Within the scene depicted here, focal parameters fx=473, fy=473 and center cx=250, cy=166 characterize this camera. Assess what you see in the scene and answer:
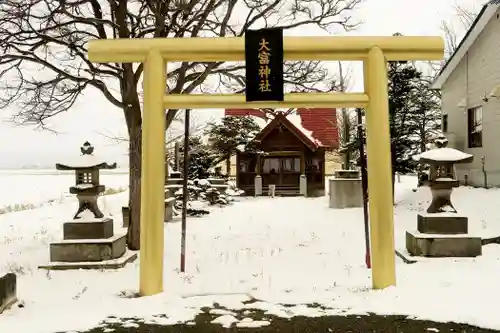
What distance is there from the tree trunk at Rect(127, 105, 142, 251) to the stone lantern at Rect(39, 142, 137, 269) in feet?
2.72

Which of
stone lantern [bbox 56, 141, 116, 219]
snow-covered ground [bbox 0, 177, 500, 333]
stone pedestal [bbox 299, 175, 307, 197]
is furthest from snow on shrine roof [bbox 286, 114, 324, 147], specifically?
stone lantern [bbox 56, 141, 116, 219]

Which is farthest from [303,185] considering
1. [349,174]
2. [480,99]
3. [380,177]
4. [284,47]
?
[284,47]

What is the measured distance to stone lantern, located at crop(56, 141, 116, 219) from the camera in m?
9.53

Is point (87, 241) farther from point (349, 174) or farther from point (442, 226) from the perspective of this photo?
point (349, 174)

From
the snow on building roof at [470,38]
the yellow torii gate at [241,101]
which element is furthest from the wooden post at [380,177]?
the snow on building roof at [470,38]

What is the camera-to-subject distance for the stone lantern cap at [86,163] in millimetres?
9680

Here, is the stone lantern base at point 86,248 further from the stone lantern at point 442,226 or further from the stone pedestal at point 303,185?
the stone pedestal at point 303,185

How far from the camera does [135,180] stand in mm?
10461

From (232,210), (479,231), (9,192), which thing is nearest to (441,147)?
(479,231)

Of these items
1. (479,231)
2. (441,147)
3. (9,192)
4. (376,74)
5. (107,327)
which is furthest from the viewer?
(9,192)

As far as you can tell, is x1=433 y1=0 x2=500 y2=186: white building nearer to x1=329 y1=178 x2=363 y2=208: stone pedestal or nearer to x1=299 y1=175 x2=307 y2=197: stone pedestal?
x1=329 y1=178 x2=363 y2=208: stone pedestal

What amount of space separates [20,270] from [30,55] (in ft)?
15.7

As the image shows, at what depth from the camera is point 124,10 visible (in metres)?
10.3

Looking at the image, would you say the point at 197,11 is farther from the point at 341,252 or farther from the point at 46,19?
the point at 341,252
